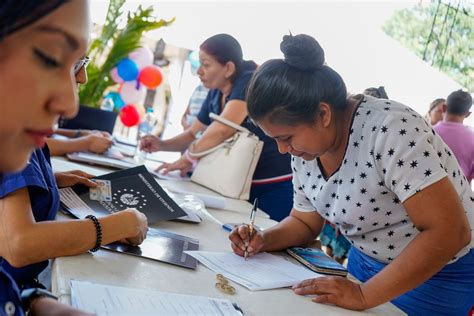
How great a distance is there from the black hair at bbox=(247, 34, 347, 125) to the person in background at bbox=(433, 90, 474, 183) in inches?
110

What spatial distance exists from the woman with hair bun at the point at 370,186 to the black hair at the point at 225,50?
1.08 m

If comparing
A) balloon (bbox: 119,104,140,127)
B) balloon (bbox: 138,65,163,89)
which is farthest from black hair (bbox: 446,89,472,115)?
balloon (bbox: 119,104,140,127)

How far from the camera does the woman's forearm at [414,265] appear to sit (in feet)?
4.03

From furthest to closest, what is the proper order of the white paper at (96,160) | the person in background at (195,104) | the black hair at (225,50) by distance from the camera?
1. the person in background at (195,104)
2. the black hair at (225,50)
3. the white paper at (96,160)

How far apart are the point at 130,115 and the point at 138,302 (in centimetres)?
378

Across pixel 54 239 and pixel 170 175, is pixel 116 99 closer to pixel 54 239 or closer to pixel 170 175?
pixel 170 175

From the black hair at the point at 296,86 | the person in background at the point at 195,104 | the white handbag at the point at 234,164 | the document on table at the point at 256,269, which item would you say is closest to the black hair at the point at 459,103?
the person in background at the point at 195,104

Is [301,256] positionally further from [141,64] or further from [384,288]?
[141,64]

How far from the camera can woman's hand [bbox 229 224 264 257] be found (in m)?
1.46

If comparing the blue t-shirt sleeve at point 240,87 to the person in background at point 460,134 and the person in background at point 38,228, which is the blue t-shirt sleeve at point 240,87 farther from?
the person in background at point 460,134

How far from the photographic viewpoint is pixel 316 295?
1.25 metres

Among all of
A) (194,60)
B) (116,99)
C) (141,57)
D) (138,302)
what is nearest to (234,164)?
(138,302)

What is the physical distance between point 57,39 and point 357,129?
3.28 feet

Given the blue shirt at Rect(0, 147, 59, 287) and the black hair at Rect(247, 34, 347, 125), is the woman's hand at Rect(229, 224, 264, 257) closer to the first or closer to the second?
the black hair at Rect(247, 34, 347, 125)
